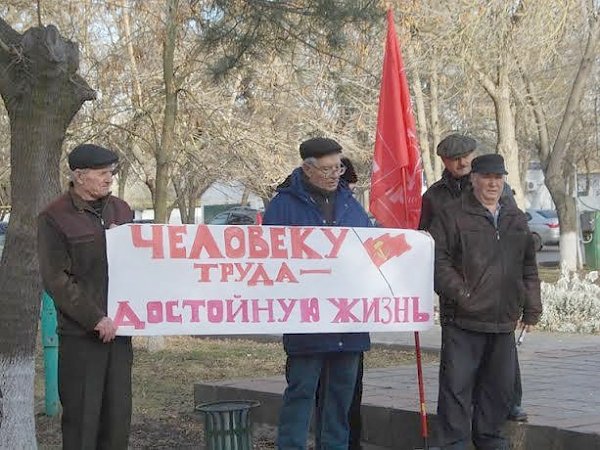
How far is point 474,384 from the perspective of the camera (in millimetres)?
5930

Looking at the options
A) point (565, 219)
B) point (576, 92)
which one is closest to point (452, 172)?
point (576, 92)

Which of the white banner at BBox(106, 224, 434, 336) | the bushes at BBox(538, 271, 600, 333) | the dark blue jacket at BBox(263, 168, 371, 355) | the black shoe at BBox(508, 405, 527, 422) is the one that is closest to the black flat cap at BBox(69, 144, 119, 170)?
the white banner at BBox(106, 224, 434, 336)

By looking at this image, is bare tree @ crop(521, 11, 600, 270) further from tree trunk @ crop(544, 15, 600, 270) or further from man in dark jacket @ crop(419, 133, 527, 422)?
man in dark jacket @ crop(419, 133, 527, 422)

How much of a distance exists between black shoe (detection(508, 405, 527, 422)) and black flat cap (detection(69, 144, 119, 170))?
2.84 meters

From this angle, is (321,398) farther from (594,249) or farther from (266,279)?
(594,249)

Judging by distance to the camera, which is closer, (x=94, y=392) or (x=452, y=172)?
(x=94, y=392)

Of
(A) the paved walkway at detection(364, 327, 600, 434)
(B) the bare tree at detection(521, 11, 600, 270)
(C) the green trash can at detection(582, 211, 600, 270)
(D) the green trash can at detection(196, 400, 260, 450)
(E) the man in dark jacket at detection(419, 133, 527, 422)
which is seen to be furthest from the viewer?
(C) the green trash can at detection(582, 211, 600, 270)

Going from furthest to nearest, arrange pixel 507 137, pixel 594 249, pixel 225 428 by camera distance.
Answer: pixel 594 249
pixel 507 137
pixel 225 428

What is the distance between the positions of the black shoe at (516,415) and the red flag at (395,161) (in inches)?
49.1

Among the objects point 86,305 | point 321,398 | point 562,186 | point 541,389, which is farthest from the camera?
point 562,186

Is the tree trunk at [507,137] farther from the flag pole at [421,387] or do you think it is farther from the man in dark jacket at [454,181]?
the man in dark jacket at [454,181]

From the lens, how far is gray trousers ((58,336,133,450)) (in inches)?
200

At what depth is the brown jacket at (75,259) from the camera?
4973mm

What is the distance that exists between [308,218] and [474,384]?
136 centimetres
